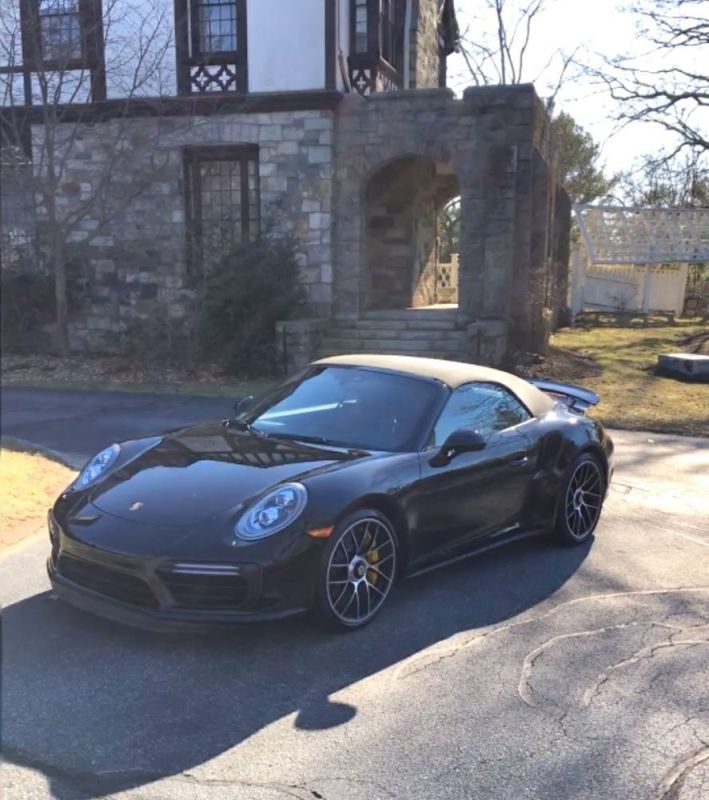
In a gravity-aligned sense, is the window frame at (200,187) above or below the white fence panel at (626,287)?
above

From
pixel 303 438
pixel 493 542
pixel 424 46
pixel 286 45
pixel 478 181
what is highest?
pixel 424 46

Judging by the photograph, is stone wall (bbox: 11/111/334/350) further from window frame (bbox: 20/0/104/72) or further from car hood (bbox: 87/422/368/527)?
car hood (bbox: 87/422/368/527)

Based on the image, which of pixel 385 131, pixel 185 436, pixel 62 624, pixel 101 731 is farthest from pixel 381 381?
pixel 385 131

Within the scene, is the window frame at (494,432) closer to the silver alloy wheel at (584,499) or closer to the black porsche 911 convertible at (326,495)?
the black porsche 911 convertible at (326,495)

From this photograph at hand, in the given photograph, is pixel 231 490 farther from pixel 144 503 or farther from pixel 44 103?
pixel 44 103

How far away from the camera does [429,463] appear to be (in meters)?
4.51

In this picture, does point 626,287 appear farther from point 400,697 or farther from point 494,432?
point 400,697

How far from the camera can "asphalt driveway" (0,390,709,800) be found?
2.84 metres

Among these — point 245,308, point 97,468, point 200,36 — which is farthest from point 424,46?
point 97,468

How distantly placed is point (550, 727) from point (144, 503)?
213cm

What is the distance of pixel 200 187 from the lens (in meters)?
16.8

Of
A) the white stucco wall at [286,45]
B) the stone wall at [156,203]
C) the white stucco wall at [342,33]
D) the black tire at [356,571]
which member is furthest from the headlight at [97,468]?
the white stucco wall at [342,33]

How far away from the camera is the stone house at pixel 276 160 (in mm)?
15031

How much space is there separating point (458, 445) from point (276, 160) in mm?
12648
